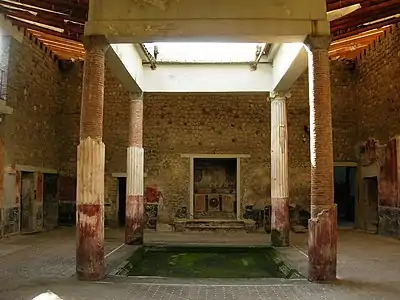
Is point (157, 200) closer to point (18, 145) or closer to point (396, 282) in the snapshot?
point (18, 145)

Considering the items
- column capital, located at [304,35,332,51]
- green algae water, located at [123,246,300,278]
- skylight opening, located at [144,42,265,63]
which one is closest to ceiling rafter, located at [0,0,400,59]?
skylight opening, located at [144,42,265,63]

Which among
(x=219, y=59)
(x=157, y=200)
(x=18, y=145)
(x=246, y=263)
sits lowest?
(x=246, y=263)

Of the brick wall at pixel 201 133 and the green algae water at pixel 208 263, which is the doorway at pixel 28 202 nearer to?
the brick wall at pixel 201 133

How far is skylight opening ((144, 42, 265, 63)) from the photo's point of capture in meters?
12.2

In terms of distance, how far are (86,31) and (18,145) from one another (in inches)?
300

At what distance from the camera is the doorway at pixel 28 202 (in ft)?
49.8

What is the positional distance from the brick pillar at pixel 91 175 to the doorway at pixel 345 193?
15.4 meters

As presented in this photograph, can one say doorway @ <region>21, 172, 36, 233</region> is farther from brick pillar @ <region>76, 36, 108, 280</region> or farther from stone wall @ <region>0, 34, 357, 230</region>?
brick pillar @ <region>76, 36, 108, 280</region>

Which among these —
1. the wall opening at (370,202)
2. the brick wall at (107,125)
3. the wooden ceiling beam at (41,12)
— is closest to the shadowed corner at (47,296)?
the wooden ceiling beam at (41,12)

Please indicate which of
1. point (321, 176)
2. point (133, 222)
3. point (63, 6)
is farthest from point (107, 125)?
point (321, 176)

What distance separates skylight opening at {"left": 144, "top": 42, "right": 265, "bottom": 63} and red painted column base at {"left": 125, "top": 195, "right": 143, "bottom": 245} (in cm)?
398

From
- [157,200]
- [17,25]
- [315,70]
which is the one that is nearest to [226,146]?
[157,200]

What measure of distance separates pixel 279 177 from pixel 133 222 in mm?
4083

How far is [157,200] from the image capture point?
58.5 feet
